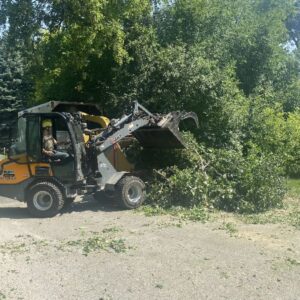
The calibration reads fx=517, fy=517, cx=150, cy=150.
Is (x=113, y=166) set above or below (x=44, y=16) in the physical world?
below

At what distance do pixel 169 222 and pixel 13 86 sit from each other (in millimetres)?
30971

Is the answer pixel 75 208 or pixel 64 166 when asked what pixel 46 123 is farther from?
pixel 75 208

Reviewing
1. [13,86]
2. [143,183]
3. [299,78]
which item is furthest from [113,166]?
[13,86]

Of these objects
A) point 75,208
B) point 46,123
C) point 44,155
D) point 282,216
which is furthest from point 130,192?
point 282,216

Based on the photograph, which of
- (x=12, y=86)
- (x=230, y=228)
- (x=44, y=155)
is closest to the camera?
(x=230, y=228)

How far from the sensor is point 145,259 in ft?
25.5

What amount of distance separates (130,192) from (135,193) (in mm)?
134

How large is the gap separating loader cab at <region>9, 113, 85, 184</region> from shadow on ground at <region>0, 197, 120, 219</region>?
2.93 ft

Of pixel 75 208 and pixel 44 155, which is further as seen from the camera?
pixel 75 208

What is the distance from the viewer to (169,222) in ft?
34.8

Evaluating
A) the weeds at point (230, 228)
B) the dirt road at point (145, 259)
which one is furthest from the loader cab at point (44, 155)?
the weeds at point (230, 228)

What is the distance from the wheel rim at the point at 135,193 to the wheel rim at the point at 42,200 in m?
1.95

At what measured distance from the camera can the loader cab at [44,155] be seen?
38.8ft

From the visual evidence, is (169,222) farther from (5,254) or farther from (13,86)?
(13,86)
